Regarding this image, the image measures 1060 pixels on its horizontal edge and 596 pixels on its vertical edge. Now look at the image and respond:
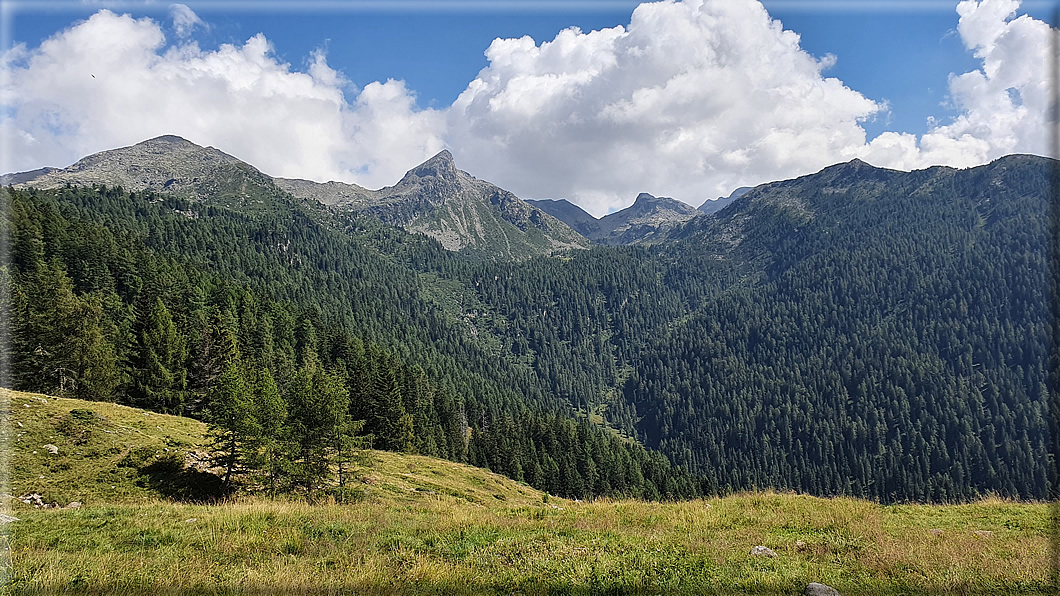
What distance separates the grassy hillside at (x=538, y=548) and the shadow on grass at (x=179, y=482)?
3.24 m

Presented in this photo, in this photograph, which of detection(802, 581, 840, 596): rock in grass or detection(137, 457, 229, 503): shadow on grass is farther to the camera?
detection(137, 457, 229, 503): shadow on grass

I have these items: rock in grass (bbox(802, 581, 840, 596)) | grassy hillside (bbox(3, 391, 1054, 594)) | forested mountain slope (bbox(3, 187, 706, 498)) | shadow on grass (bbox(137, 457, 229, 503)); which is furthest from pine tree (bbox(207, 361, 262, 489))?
rock in grass (bbox(802, 581, 840, 596))

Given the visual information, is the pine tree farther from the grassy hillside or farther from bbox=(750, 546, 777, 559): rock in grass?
bbox=(750, 546, 777, 559): rock in grass

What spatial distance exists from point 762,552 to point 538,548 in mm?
5593

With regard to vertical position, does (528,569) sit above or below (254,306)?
below

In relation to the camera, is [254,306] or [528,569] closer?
[528,569]

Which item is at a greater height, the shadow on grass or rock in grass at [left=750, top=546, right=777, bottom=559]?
rock in grass at [left=750, top=546, right=777, bottom=559]

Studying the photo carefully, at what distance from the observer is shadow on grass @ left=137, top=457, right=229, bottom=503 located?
2277 centimetres

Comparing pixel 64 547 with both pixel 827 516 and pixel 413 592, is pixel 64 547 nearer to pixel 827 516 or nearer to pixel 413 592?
pixel 413 592

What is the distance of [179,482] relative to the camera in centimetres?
2400

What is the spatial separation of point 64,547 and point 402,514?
847 centimetres

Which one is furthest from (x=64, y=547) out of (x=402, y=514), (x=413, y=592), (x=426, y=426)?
(x=426, y=426)

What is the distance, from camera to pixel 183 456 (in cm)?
2691

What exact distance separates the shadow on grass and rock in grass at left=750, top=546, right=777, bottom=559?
2349 centimetres
